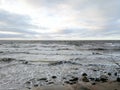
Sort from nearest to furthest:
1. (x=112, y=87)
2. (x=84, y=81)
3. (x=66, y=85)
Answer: (x=112, y=87) → (x=66, y=85) → (x=84, y=81)

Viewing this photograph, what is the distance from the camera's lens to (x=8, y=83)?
809cm

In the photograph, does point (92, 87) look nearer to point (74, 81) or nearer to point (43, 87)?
point (74, 81)

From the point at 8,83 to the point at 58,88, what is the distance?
2.54 metres

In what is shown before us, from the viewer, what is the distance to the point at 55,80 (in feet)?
28.7

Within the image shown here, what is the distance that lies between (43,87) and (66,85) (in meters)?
1.06

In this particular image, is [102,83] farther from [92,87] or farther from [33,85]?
[33,85]

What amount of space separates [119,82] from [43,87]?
3639 mm

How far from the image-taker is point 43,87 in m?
7.46

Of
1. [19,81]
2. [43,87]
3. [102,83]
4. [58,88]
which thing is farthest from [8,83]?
[102,83]

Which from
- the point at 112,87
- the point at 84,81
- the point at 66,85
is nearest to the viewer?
the point at 112,87

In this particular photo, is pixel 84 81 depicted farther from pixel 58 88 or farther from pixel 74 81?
pixel 58 88

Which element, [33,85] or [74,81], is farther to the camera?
[74,81]

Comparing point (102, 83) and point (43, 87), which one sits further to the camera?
point (102, 83)

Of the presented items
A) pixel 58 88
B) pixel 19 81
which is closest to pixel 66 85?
pixel 58 88
